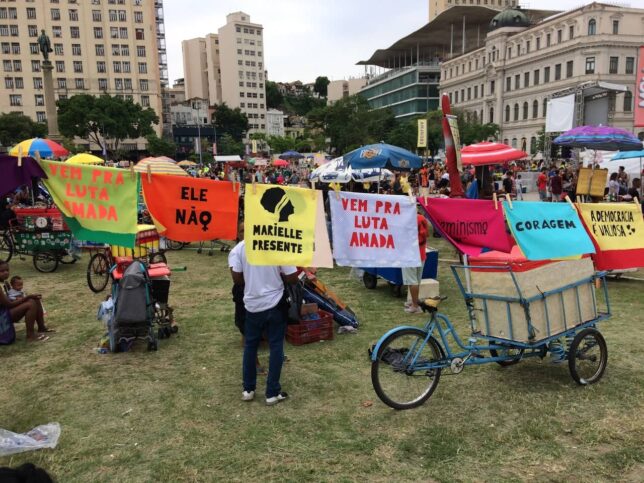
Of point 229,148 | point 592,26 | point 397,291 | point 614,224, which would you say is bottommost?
point 397,291

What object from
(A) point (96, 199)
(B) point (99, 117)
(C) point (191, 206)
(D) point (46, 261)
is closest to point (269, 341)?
(C) point (191, 206)

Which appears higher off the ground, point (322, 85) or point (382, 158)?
point (322, 85)

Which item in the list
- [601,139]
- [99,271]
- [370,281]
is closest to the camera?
[370,281]

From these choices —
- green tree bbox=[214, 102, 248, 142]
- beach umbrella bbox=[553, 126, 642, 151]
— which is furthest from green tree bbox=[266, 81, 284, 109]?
beach umbrella bbox=[553, 126, 642, 151]

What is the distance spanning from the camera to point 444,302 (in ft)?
27.0

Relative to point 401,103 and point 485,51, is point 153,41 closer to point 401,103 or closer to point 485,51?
point 401,103

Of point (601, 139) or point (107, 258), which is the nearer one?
point (107, 258)

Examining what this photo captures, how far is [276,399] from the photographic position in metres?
4.81

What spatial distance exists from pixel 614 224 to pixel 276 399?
4411 millimetres

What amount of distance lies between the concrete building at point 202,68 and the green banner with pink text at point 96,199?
415 feet

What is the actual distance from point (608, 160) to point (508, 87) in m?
63.0

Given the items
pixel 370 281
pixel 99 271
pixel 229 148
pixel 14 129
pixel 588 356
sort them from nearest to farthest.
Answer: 1. pixel 588 356
2. pixel 370 281
3. pixel 99 271
4. pixel 14 129
5. pixel 229 148

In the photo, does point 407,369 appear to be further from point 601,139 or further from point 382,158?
point 601,139

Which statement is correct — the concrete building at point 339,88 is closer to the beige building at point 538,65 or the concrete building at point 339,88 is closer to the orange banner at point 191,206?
the beige building at point 538,65
